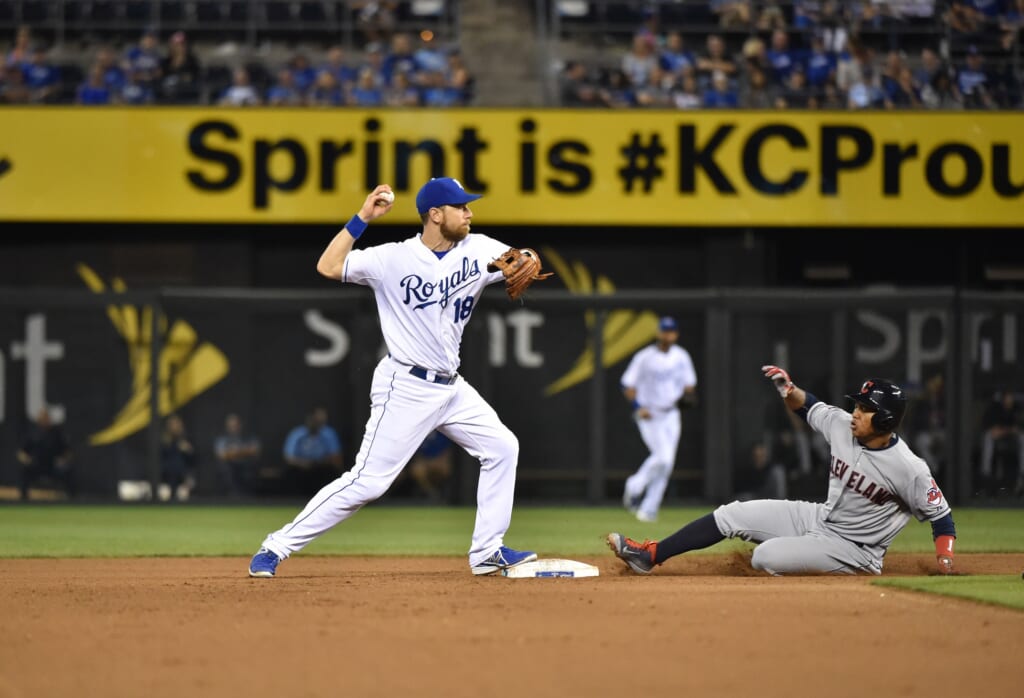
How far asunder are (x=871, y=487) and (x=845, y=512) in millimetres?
241

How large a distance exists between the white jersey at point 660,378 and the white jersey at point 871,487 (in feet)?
19.9

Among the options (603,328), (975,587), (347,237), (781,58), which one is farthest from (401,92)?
(975,587)

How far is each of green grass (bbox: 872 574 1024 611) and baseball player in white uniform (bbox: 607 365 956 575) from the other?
0.25m

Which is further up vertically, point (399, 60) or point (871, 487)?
point (399, 60)

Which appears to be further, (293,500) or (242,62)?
(242,62)

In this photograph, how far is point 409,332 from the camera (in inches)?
301

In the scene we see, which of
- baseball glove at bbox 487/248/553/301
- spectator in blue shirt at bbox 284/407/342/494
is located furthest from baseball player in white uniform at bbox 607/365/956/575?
spectator in blue shirt at bbox 284/407/342/494

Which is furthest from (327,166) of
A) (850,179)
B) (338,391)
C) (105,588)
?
(105,588)

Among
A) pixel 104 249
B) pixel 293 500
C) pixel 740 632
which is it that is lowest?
pixel 293 500

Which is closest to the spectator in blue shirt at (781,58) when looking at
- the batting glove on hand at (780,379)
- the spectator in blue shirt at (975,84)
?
the spectator in blue shirt at (975,84)

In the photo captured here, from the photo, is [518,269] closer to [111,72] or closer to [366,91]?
[366,91]

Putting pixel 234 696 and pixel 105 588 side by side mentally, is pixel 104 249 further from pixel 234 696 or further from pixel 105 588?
pixel 234 696

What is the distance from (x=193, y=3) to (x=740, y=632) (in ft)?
47.9

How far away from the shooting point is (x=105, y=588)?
303 inches
